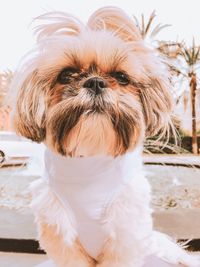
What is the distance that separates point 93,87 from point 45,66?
0.45ft

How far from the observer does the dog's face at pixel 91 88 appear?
1.07 meters

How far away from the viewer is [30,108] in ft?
3.73

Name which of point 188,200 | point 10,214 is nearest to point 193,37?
point 188,200

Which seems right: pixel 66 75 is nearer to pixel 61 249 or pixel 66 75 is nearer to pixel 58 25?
pixel 58 25

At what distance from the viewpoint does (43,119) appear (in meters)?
1.13

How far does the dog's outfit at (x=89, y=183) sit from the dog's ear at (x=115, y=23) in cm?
28

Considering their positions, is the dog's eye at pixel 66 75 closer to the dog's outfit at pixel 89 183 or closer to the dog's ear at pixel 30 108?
the dog's ear at pixel 30 108

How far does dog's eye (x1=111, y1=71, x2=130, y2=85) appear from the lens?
1.12 meters

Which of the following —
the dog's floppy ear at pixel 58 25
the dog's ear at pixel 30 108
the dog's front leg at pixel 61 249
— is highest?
the dog's floppy ear at pixel 58 25

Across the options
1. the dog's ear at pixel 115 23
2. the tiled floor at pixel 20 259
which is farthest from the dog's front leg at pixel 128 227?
the tiled floor at pixel 20 259

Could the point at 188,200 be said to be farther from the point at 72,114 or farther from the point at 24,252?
the point at 72,114

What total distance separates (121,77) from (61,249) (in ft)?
1.50

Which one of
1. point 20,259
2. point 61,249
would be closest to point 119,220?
point 61,249

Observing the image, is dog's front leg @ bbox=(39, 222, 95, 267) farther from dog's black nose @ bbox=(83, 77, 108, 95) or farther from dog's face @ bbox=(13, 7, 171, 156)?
dog's black nose @ bbox=(83, 77, 108, 95)
